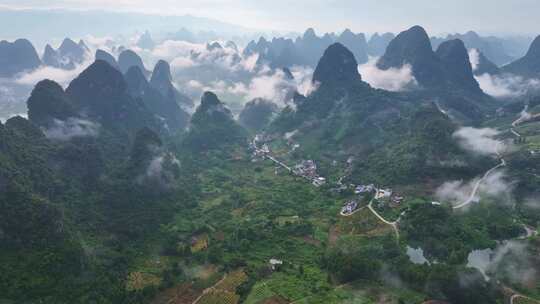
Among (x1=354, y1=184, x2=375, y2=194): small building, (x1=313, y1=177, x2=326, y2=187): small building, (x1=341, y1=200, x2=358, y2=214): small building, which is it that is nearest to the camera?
(x1=341, y1=200, x2=358, y2=214): small building

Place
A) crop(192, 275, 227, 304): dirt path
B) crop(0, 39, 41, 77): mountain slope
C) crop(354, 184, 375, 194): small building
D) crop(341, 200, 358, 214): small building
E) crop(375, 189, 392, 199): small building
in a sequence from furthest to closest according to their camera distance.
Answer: crop(0, 39, 41, 77): mountain slope, crop(354, 184, 375, 194): small building, crop(375, 189, 392, 199): small building, crop(341, 200, 358, 214): small building, crop(192, 275, 227, 304): dirt path

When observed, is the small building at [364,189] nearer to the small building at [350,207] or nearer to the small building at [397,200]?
the small building at [350,207]

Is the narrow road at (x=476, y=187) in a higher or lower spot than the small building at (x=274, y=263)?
higher

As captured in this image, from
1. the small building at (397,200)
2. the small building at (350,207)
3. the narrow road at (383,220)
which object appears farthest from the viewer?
the small building at (350,207)

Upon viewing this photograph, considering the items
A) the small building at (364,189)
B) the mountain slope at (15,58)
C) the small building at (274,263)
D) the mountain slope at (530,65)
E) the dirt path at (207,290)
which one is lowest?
the mountain slope at (15,58)

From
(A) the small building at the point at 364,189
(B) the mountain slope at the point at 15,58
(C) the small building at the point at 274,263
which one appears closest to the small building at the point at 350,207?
(A) the small building at the point at 364,189

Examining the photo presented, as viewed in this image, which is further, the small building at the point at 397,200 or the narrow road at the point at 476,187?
the small building at the point at 397,200

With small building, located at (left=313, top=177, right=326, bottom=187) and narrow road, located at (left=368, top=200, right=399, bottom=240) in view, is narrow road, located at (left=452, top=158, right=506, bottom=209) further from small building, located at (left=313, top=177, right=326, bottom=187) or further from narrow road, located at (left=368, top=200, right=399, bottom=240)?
small building, located at (left=313, top=177, right=326, bottom=187)

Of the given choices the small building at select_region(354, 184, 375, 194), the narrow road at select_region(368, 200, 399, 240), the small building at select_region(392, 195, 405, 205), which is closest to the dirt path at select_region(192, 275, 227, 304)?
the narrow road at select_region(368, 200, 399, 240)

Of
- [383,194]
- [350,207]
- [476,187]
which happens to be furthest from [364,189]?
[476,187]
